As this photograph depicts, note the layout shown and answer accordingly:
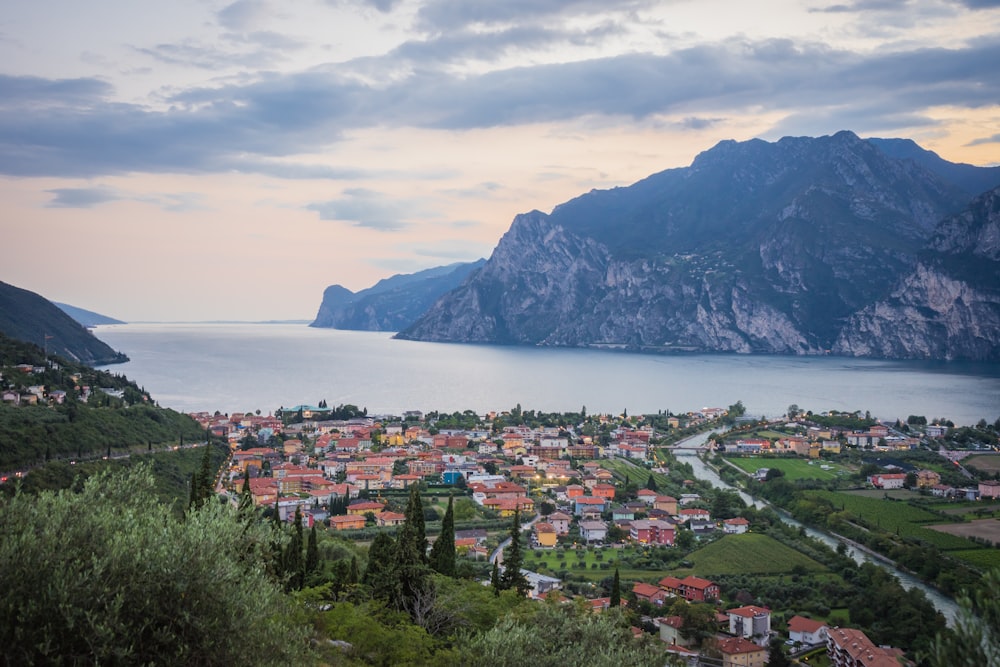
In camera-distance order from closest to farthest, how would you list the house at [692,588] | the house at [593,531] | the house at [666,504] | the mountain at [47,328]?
the house at [692,588], the house at [593,531], the house at [666,504], the mountain at [47,328]

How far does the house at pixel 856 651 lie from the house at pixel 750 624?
168 centimetres

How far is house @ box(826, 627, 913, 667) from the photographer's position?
18.5 meters

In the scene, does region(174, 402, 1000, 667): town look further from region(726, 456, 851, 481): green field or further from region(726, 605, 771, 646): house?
region(726, 456, 851, 481): green field

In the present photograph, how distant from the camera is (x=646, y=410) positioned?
75938 millimetres

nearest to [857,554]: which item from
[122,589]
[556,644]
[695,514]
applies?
[695,514]

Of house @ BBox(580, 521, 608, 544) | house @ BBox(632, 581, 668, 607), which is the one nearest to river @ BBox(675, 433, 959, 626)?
house @ BBox(632, 581, 668, 607)

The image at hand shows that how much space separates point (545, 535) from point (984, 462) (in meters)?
33.8

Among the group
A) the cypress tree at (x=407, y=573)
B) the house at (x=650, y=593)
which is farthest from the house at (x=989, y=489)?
the cypress tree at (x=407, y=573)

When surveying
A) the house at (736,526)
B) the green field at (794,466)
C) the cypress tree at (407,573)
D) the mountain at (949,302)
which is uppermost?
the mountain at (949,302)

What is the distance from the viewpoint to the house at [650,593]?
23891 mm

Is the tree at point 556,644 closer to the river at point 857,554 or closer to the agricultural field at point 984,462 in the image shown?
the river at point 857,554

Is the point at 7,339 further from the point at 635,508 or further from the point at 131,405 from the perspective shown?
the point at 635,508

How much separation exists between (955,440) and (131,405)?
191 ft

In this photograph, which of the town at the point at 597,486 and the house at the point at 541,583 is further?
the house at the point at 541,583
